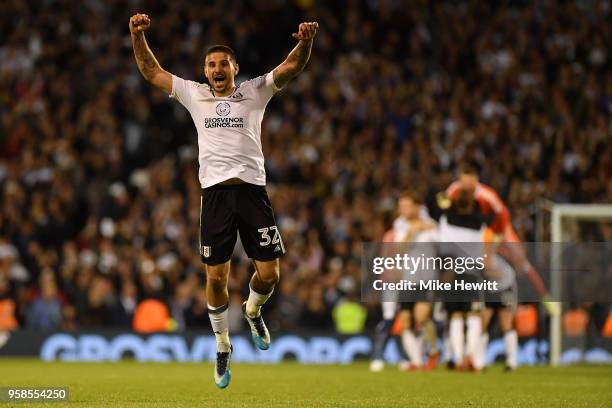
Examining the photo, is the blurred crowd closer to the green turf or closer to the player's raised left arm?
the green turf

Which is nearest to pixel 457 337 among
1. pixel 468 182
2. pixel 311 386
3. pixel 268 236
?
pixel 468 182

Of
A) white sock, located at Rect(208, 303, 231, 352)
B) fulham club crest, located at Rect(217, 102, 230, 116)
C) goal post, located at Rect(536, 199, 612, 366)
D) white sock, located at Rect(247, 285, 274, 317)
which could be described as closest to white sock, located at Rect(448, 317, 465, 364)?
goal post, located at Rect(536, 199, 612, 366)

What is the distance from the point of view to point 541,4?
26.5 metres

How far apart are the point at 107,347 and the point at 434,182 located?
644 cm

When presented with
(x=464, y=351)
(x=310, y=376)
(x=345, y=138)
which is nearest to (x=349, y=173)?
(x=345, y=138)

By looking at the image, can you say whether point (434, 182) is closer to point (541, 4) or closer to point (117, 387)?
point (541, 4)

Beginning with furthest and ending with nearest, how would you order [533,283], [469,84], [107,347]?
[469,84], [107,347], [533,283]

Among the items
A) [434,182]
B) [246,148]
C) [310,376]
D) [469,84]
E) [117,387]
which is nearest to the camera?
[246,148]

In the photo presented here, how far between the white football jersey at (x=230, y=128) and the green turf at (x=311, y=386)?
1.84 meters

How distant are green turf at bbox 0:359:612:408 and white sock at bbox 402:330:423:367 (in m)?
0.33

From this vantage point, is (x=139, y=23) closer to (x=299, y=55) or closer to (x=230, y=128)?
(x=230, y=128)

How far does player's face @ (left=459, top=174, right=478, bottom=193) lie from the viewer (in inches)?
598

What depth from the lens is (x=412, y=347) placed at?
654 inches

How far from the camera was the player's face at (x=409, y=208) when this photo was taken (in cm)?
1605
